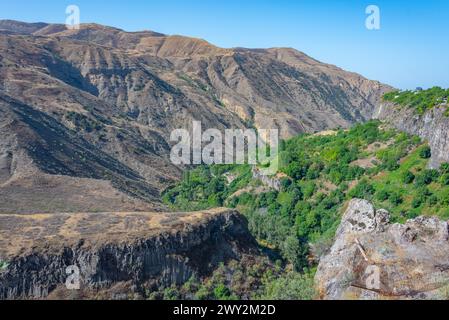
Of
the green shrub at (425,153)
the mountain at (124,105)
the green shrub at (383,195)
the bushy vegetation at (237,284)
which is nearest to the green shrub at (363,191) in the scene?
the green shrub at (383,195)

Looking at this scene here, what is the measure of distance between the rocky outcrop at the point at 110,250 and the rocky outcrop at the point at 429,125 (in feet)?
66.6

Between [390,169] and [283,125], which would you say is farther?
[283,125]

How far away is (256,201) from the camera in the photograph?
5969cm

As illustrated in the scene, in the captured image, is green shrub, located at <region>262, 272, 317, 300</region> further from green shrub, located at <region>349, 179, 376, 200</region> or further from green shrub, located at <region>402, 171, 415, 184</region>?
green shrub, located at <region>402, 171, 415, 184</region>

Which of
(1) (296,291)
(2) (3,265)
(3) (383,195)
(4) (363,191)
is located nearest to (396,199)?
(3) (383,195)

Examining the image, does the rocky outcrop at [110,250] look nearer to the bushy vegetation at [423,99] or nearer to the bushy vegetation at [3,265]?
the bushy vegetation at [3,265]

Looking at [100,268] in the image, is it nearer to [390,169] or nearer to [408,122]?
[390,169]

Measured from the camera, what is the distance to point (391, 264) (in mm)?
25297

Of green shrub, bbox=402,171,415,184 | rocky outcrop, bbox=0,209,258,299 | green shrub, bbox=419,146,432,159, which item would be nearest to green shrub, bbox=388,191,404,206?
green shrub, bbox=402,171,415,184

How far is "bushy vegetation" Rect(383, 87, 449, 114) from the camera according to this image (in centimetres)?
5428

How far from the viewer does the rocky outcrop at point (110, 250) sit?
104ft

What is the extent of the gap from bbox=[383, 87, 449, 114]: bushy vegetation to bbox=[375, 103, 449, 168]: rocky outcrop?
2.35ft
